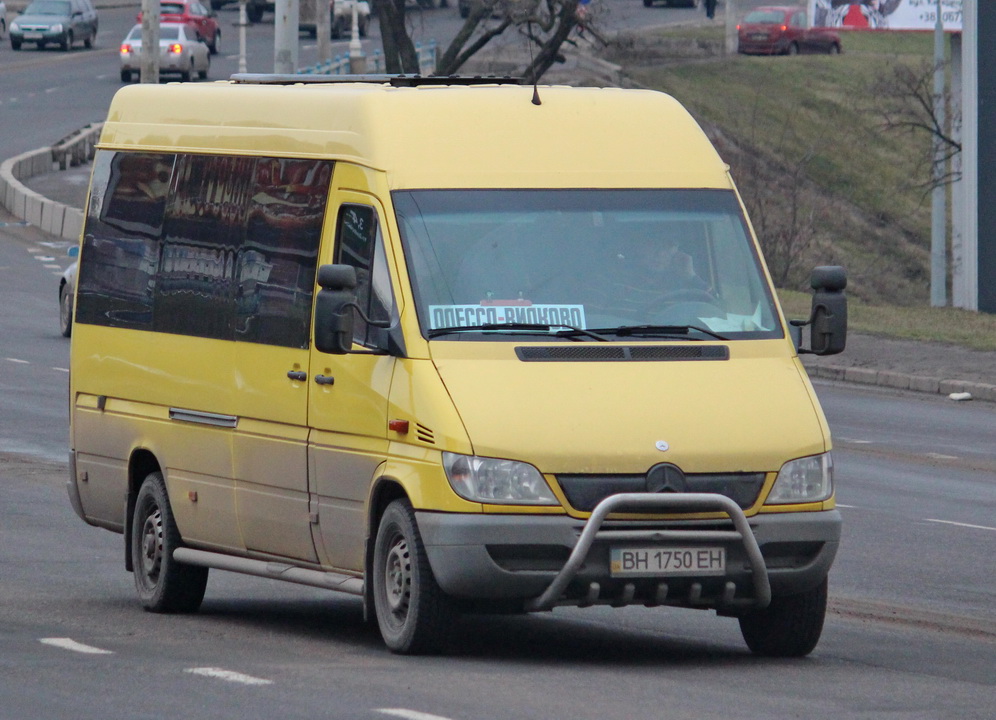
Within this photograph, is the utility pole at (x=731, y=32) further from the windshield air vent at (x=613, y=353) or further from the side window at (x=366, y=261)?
the windshield air vent at (x=613, y=353)

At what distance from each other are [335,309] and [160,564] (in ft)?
8.79

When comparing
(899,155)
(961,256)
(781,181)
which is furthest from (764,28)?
(961,256)

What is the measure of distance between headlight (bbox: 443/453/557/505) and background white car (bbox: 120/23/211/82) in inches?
2109

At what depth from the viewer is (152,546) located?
36.0 feet

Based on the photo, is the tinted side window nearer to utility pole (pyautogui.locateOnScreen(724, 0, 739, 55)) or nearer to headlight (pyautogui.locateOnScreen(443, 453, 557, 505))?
headlight (pyautogui.locateOnScreen(443, 453, 557, 505))

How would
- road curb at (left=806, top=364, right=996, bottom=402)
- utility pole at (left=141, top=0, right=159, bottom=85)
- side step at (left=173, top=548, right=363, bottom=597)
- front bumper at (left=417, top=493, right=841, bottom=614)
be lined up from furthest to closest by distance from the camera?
utility pole at (left=141, top=0, right=159, bottom=85), road curb at (left=806, top=364, right=996, bottom=402), side step at (left=173, top=548, right=363, bottom=597), front bumper at (left=417, top=493, right=841, bottom=614)

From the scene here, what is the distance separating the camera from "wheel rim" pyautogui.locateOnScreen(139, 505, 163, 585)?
10859 millimetres

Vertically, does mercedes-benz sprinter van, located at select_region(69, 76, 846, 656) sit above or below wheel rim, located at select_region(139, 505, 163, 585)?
above

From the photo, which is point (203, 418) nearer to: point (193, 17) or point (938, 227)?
point (938, 227)

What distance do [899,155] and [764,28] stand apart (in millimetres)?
11731

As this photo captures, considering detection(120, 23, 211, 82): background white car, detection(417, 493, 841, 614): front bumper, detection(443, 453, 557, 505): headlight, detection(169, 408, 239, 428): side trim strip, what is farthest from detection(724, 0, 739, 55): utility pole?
detection(443, 453, 557, 505): headlight

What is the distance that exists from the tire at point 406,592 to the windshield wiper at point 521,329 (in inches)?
28.1

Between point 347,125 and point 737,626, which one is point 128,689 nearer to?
point 347,125

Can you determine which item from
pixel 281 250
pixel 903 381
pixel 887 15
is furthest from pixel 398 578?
pixel 887 15
